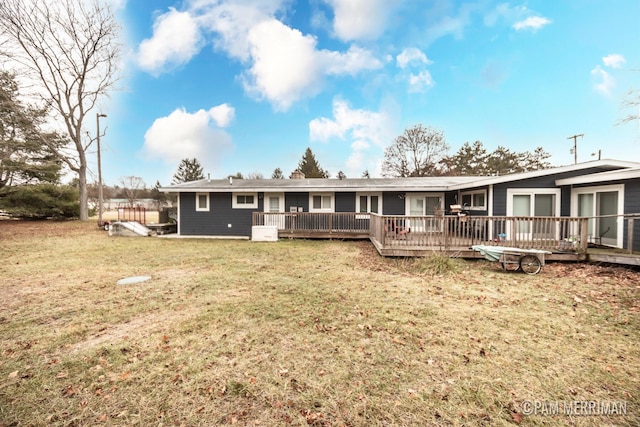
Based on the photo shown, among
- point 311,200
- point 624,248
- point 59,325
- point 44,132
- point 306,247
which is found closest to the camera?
point 59,325

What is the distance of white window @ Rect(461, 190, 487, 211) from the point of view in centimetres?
1014

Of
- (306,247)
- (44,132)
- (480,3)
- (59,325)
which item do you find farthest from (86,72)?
(480,3)

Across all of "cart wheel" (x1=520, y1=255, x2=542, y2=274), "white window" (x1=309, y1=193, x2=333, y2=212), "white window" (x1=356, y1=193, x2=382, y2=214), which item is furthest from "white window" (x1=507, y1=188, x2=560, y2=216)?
"white window" (x1=309, y1=193, x2=333, y2=212)

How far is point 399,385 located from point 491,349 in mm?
1455

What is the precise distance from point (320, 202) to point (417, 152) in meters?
21.2

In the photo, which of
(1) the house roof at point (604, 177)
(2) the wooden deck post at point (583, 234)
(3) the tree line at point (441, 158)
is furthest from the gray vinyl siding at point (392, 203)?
(3) the tree line at point (441, 158)

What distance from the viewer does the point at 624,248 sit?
7637 millimetres

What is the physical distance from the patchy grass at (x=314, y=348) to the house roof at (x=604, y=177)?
108 inches

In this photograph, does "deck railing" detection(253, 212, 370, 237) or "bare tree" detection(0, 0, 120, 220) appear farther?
"bare tree" detection(0, 0, 120, 220)

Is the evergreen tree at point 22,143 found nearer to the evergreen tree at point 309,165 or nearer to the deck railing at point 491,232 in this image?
the deck railing at point 491,232

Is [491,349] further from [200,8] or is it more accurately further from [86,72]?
[86,72]

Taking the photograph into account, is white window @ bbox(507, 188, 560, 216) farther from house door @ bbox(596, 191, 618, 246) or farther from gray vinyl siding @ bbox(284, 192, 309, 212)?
gray vinyl siding @ bbox(284, 192, 309, 212)

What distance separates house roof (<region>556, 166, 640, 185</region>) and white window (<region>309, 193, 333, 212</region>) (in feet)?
29.9

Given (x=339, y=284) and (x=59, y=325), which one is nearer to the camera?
(x=59, y=325)
